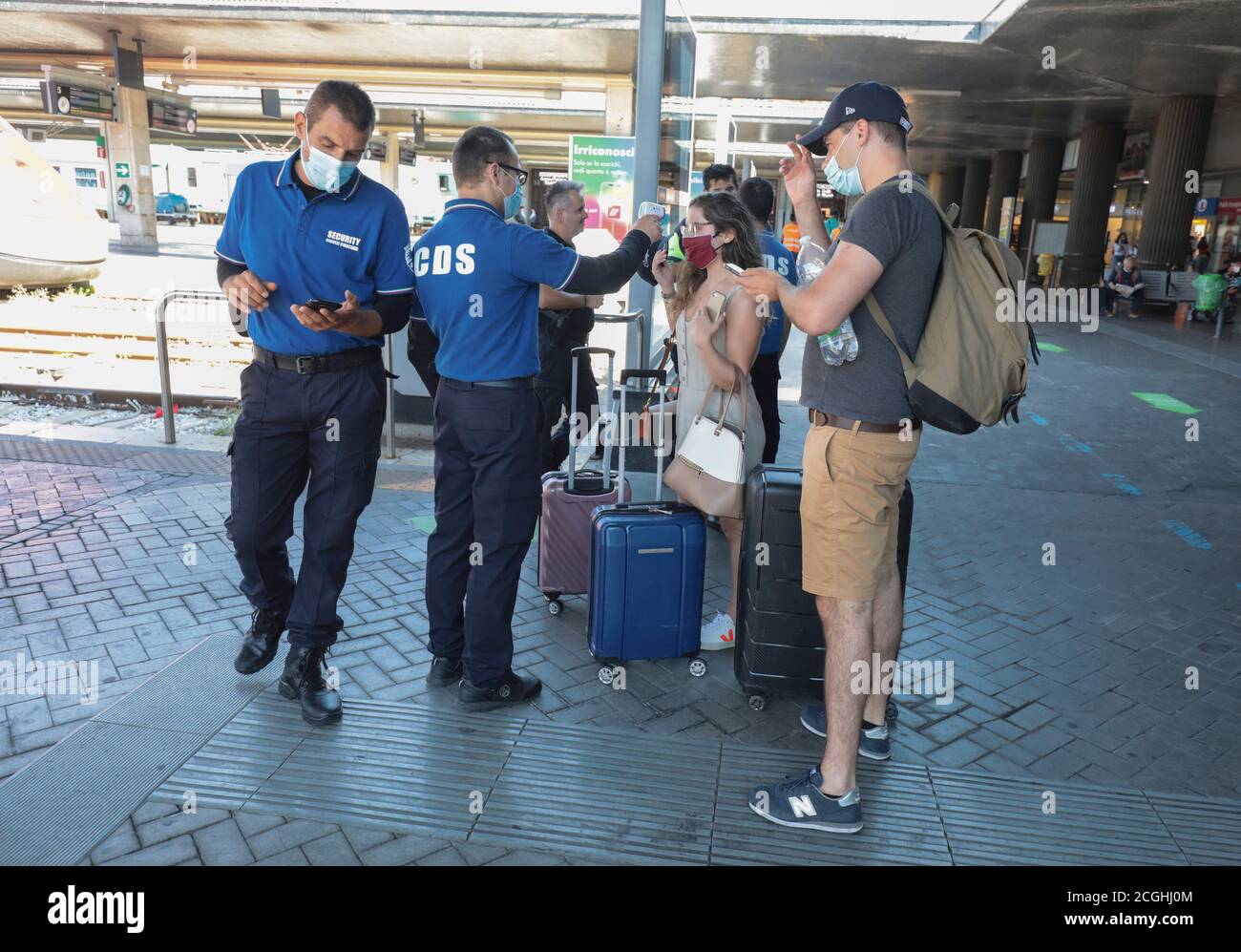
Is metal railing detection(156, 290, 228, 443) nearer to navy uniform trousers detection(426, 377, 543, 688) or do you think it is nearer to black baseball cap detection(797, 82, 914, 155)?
navy uniform trousers detection(426, 377, 543, 688)

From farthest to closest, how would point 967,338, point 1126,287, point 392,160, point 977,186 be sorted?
point 977,186
point 392,160
point 1126,287
point 967,338

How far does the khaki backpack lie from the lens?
2.63m

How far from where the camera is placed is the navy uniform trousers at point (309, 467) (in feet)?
10.9

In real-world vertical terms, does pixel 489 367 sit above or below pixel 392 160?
below

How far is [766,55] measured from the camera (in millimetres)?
16250

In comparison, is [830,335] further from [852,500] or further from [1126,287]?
[1126,287]

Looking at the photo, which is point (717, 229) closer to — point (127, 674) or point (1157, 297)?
point (127, 674)

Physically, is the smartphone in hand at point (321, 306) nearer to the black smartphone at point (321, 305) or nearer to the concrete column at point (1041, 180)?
the black smartphone at point (321, 305)

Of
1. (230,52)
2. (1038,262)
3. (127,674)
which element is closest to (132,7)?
(230,52)

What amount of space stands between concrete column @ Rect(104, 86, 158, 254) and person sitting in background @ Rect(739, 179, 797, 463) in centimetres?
2461

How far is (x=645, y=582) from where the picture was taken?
374cm

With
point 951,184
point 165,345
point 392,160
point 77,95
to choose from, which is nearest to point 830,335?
point 165,345

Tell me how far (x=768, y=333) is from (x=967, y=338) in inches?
82.4

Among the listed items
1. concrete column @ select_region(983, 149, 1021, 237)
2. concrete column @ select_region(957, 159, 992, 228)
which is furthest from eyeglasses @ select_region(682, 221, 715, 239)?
concrete column @ select_region(957, 159, 992, 228)
